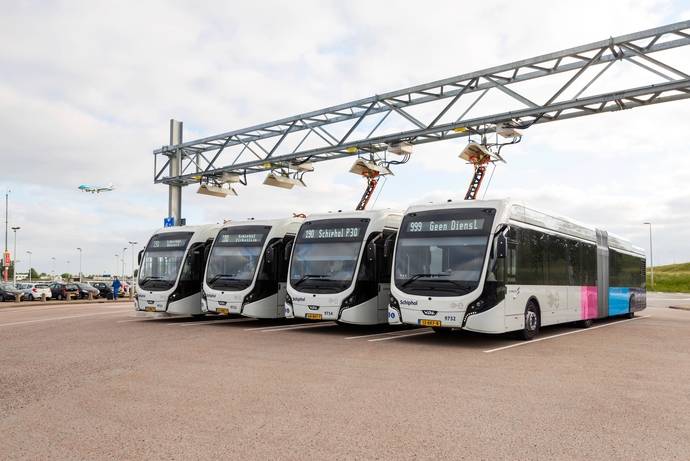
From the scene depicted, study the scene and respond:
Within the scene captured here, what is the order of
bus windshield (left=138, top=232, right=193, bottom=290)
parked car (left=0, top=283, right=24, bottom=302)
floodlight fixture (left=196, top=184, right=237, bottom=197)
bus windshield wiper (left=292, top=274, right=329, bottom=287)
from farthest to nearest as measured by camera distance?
parked car (left=0, top=283, right=24, bottom=302) < floodlight fixture (left=196, top=184, right=237, bottom=197) < bus windshield (left=138, top=232, right=193, bottom=290) < bus windshield wiper (left=292, top=274, right=329, bottom=287)

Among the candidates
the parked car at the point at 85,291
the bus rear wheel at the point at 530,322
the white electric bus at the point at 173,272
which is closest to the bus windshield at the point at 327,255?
the bus rear wheel at the point at 530,322

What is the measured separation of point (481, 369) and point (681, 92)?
324 inches

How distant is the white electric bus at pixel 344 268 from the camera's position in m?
15.6

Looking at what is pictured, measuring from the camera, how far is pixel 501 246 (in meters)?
13.3

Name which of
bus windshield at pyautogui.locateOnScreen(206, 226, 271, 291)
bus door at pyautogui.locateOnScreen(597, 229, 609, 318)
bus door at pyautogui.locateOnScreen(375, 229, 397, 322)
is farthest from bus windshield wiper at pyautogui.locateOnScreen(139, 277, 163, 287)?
bus door at pyautogui.locateOnScreen(597, 229, 609, 318)

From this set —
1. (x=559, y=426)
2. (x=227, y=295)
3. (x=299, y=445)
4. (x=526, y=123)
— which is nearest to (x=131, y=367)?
(x=299, y=445)

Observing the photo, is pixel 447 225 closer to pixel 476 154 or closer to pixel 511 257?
pixel 511 257

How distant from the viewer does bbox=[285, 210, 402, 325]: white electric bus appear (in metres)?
15.6

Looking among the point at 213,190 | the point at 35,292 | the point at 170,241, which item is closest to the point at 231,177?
the point at 213,190

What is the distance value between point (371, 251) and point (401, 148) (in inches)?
177

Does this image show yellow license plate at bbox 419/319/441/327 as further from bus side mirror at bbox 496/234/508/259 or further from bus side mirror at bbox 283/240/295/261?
bus side mirror at bbox 283/240/295/261

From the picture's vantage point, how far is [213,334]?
1557 cm

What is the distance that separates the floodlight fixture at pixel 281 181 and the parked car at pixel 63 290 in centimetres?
2811

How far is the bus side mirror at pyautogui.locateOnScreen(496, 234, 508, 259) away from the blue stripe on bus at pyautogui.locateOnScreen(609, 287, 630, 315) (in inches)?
410
